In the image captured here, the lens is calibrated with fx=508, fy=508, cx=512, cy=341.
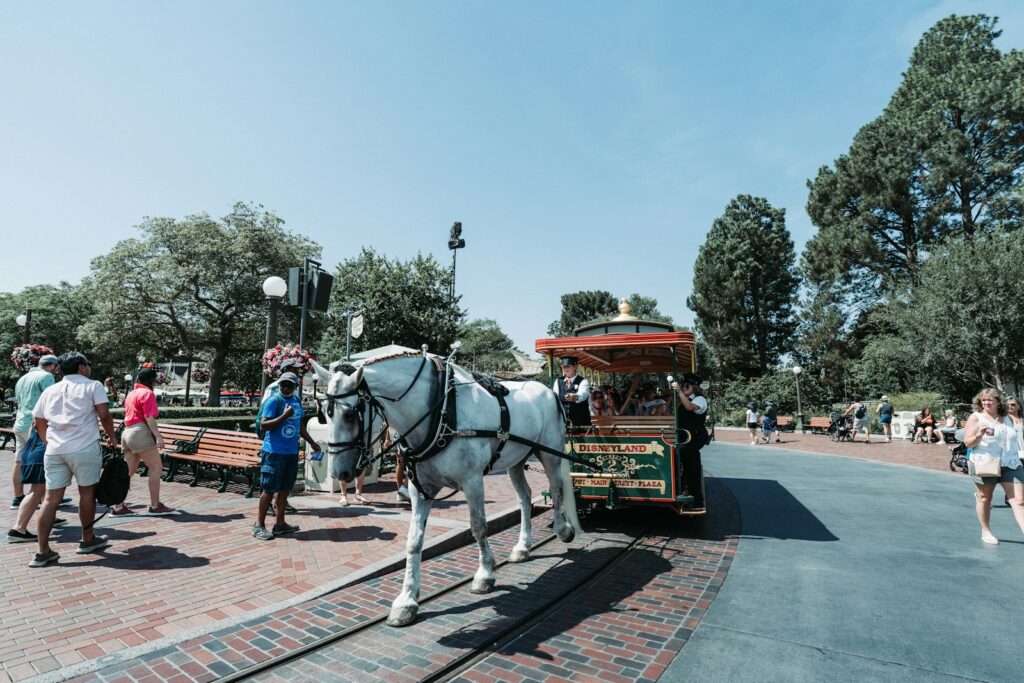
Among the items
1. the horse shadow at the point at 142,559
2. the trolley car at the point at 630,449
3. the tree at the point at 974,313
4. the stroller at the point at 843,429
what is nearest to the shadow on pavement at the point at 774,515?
the trolley car at the point at 630,449

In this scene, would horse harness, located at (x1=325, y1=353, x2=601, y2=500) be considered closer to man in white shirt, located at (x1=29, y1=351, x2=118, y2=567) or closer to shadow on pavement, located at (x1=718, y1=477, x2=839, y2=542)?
man in white shirt, located at (x1=29, y1=351, x2=118, y2=567)

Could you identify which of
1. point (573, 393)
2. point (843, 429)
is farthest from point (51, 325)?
point (843, 429)

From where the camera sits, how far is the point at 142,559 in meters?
5.09

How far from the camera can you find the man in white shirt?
16.0 feet

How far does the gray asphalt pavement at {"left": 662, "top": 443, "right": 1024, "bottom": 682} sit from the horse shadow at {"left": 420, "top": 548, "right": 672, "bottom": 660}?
0.79 m

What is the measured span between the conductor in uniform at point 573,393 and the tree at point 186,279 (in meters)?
28.6

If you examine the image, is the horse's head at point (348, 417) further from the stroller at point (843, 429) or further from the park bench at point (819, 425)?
the park bench at point (819, 425)

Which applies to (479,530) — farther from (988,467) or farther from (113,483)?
(988,467)

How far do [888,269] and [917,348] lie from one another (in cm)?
1028

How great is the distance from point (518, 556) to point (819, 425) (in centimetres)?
2458

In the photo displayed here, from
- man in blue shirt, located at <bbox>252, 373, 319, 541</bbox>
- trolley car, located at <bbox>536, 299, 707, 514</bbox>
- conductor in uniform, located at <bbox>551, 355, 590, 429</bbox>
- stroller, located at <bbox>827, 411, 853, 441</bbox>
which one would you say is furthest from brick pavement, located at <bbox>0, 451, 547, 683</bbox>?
stroller, located at <bbox>827, 411, 853, 441</bbox>

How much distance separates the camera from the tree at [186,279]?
29203 millimetres

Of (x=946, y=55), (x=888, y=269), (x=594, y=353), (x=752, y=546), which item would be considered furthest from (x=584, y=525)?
(x=946, y=55)

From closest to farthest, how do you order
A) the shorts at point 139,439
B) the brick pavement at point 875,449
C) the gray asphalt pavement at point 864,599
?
the gray asphalt pavement at point 864,599 → the shorts at point 139,439 → the brick pavement at point 875,449
